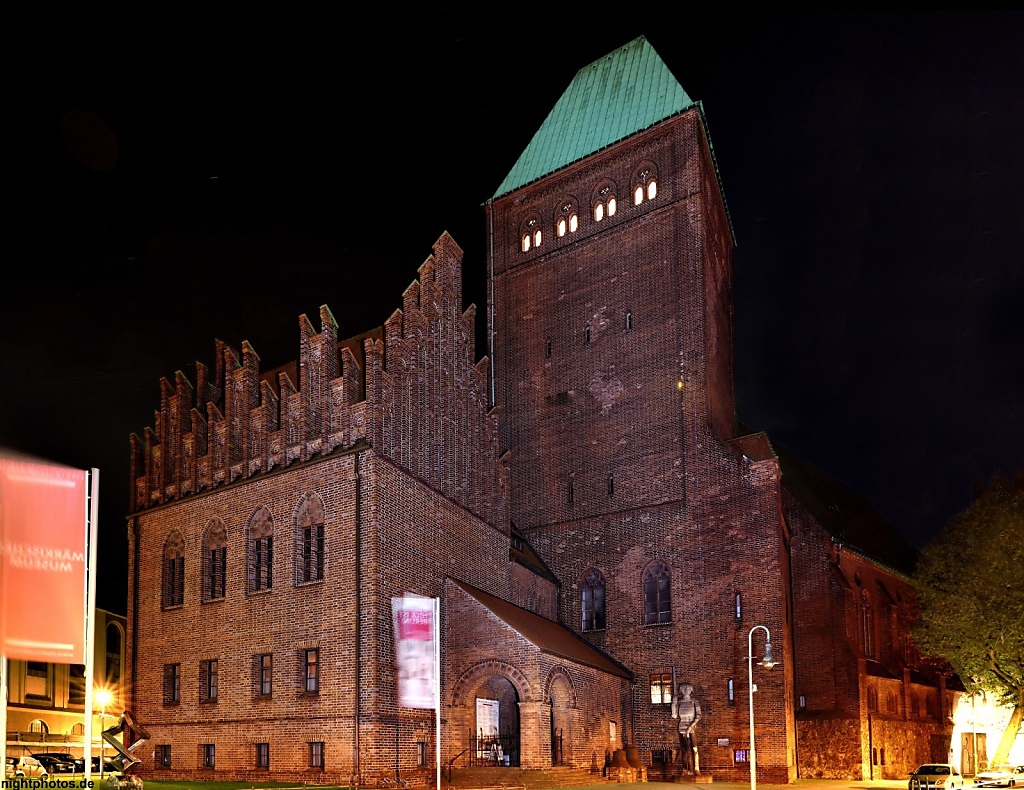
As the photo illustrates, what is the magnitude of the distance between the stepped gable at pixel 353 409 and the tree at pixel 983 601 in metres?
21.9

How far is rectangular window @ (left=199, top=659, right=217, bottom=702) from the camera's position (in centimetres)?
3409

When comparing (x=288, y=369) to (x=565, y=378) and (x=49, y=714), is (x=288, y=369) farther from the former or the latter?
(x=49, y=714)

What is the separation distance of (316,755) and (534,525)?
685 inches

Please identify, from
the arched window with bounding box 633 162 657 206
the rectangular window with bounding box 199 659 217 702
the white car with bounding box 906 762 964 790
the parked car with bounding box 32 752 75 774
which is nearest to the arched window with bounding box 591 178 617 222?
the arched window with bounding box 633 162 657 206

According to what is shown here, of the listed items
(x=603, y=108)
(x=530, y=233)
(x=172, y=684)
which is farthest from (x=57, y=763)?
(x=603, y=108)

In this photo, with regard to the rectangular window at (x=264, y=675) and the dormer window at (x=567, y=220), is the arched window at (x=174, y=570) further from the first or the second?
the dormer window at (x=567, y=220)

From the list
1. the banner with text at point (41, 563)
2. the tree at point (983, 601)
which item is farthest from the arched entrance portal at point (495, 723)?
the tree at point (983, 601)

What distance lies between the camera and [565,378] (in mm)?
46500

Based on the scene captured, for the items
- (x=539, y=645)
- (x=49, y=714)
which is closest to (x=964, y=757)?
(x=539, y=645)

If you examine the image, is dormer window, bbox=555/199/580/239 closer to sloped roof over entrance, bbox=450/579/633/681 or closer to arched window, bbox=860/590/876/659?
sloped roof over entrance, bbox=450/579/633/681

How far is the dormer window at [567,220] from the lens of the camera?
47875mm

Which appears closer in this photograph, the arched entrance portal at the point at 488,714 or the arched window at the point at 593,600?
the arched entrance portal at the point at 488,714

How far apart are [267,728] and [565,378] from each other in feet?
65.8

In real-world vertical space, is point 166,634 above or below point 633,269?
below
